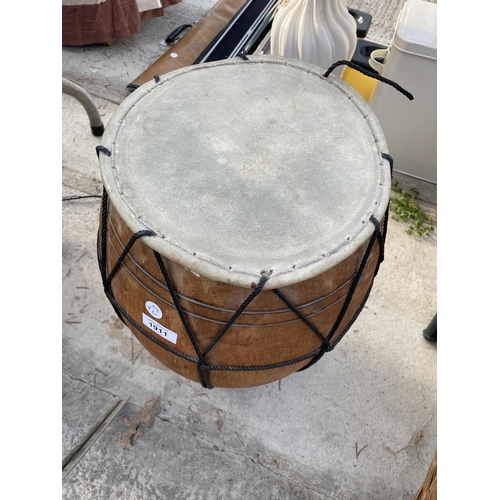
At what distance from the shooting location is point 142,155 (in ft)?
3.80

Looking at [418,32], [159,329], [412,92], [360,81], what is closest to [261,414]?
[159,329]

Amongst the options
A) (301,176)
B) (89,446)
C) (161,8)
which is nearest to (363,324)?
(301,176)

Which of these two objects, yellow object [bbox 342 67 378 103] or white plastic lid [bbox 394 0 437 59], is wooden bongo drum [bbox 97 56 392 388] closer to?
white plastic lid [bbox 394 0 437 59]

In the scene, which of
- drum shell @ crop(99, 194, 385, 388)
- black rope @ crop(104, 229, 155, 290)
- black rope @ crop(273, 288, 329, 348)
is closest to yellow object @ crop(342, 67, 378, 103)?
drum shell @ crop(99, 194, 385, 388)

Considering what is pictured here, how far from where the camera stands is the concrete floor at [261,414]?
5.08 ft

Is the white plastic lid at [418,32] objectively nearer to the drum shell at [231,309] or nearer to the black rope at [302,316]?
the drum shell at [231,309]

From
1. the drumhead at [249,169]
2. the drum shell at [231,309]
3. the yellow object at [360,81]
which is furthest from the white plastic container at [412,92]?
the drum shell at [231,309]

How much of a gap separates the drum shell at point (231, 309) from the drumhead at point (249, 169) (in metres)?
0.08

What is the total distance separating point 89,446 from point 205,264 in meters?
0.93

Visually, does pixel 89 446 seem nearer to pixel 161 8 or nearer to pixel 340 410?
pixel 340 410

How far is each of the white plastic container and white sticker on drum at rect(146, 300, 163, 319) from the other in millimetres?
1523

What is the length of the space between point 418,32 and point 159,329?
5.32 feet

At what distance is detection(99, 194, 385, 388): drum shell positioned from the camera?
3.55 feet

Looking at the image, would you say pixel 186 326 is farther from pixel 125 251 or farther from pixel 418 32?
pixel 418 32
